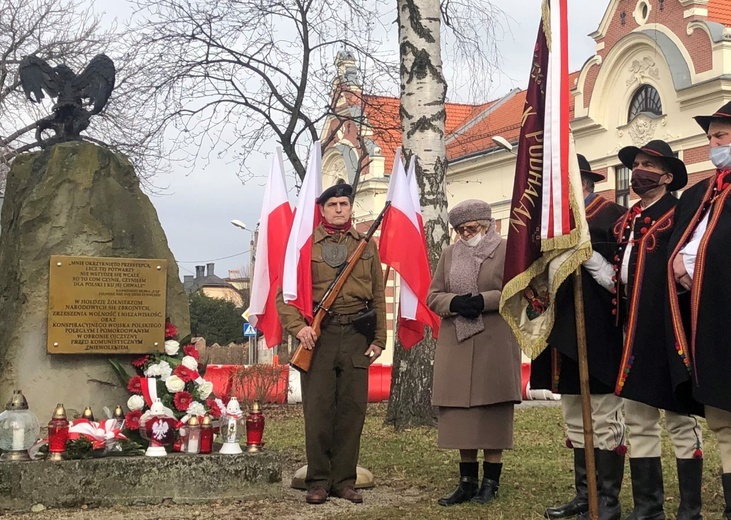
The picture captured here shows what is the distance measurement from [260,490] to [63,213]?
7.79 ft

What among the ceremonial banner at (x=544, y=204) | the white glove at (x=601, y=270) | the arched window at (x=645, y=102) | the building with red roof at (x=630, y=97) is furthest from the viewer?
the arched window at (x=645, y=102)

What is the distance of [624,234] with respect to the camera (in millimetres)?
5410

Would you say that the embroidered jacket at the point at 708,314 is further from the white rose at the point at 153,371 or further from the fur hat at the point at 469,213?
the white rose at the point at 153,371

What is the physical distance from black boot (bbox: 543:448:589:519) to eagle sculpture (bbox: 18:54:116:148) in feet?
13.9

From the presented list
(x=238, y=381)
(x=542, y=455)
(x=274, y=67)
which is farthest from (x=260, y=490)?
(x=274, y=67)

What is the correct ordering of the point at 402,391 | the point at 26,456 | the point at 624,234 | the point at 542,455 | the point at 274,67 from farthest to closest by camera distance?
the point at 274,67 < the point at 402,391 < the point at 542,455 < the point at 26,456 < the point at 624,234

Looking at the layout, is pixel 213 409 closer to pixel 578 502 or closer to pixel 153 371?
pixel 153 371

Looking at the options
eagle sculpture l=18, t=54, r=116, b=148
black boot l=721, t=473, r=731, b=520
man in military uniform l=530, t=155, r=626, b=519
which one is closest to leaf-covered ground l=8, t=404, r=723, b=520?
man in military uniform l=530, t=155, r=626, b=519

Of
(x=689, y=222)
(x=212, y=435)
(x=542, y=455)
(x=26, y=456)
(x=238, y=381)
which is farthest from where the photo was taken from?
(x=238, y=381)

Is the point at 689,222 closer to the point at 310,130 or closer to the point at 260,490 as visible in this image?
the point at 260,490

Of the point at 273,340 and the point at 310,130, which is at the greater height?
the point at 310,130

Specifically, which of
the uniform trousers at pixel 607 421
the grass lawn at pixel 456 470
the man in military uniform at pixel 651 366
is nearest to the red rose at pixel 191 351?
the grass lawn at pixel 456 470

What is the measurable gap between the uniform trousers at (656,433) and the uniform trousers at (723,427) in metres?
0.25

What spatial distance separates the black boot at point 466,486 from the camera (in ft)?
20.5
